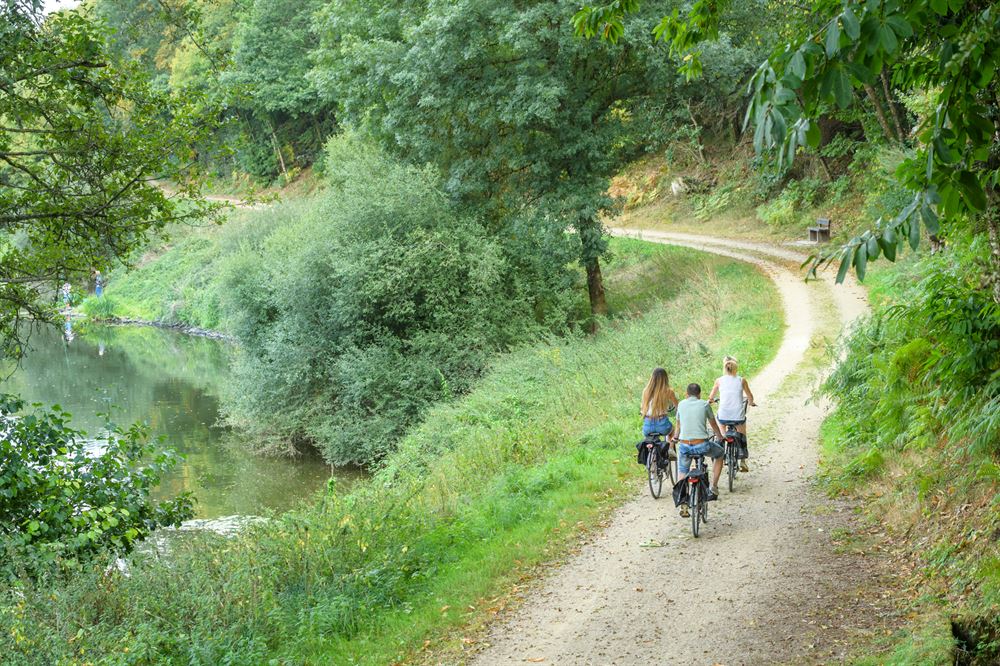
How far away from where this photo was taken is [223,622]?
8367 millimetres

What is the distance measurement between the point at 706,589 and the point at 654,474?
3048 millimetres

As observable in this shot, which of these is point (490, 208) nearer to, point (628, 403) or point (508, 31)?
point (508, 31)

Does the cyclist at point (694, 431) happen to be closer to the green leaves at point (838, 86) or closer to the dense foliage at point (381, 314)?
the green leaves at point (838, 86)

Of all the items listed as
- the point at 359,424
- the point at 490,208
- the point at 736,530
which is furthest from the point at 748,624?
the point at 490,208

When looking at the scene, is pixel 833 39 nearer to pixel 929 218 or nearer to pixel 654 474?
pixel 929 218

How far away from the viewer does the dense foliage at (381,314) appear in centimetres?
2434

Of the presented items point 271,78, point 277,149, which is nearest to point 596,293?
point 271,78

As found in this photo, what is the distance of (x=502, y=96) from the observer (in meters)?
24.9

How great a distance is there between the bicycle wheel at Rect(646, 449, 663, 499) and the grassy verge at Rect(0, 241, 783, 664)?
22.2 inches

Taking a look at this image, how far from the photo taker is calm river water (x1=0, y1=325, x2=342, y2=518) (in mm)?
21750

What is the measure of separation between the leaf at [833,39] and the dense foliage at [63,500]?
7585 mm

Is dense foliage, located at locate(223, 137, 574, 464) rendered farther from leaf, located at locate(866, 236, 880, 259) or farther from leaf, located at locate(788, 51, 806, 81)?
leaf, located at locate(788, 51, 806, 81)

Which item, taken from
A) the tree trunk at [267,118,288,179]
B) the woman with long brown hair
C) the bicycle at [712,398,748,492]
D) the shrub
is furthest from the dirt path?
the tree trunk at [267,118,288,179]

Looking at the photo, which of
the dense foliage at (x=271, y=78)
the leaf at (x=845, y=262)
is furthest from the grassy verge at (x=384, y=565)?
the dense foliage at (x=271, y=78)
